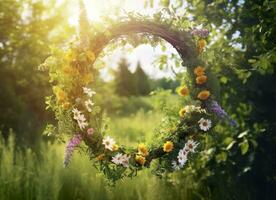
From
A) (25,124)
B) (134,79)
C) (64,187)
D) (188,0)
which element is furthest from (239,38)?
(134,79)

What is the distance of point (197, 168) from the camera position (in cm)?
570

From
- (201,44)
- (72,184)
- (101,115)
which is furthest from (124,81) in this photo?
(101,115)

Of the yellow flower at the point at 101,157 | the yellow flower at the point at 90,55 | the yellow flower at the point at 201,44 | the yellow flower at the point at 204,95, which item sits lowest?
the yellow flower at the point at 101,157

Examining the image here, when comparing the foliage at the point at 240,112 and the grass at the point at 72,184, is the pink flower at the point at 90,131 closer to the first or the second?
the grass at the point at 72,184

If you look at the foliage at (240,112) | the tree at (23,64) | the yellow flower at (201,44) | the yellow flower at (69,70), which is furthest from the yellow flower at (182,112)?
the tree at (23,64)

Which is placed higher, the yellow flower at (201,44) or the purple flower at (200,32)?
the purple flower at (200,32)

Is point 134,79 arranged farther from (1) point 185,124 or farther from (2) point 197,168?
(1) point 185,124

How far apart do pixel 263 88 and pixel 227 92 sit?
375 millimetres

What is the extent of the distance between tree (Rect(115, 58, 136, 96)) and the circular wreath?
19841mm

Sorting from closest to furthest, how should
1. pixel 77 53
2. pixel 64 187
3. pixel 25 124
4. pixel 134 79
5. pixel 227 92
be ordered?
pixel 77 53, pixel 64 187, pixel 227 92, pixel 25 124, pixel 134 79

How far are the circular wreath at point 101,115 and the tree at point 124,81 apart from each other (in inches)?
781

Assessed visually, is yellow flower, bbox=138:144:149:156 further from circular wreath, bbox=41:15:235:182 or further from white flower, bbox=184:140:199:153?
white flower, bbox=184:140:199:153

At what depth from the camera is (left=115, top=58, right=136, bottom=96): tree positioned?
23984 millimetres

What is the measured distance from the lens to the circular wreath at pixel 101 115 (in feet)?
11.8
